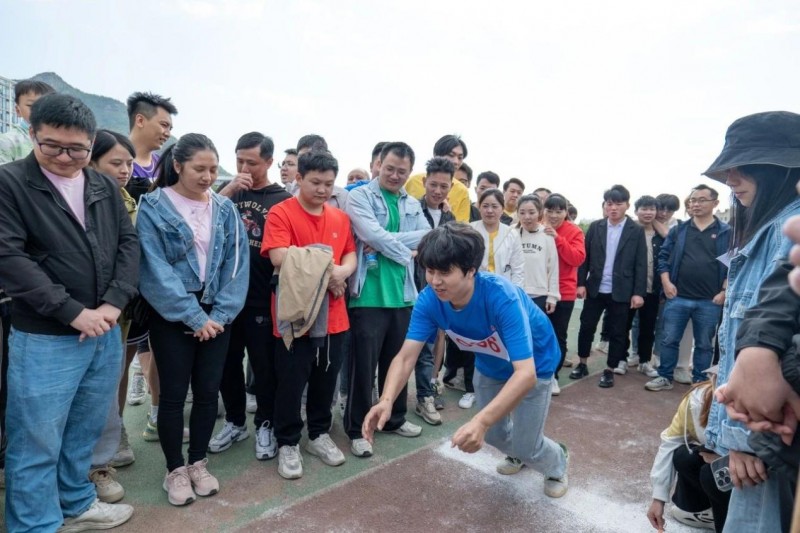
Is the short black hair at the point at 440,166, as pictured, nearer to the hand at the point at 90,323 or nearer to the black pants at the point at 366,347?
the black pants at the point at 366,347

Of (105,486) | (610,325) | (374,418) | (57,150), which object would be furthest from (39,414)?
(610,325)

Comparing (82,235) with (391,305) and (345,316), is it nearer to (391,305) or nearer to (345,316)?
(345,316)

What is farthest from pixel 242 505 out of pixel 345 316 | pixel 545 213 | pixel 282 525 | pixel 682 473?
pixel 545 213

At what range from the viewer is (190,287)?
2809mm

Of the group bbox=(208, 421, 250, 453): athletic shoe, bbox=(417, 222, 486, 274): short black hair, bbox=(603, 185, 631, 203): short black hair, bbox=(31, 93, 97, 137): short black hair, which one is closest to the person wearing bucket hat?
bbox=(417, 222, 486, 274): short black hair

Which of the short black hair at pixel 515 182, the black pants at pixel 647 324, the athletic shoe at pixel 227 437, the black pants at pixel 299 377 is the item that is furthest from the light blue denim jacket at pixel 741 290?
the short black hair at pixel 515 182

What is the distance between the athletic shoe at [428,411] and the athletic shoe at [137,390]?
239cm

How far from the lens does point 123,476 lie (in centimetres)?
308

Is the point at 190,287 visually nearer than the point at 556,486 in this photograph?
Yes

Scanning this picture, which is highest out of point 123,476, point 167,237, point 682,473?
point 167,237

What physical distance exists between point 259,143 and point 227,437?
6.78 feet

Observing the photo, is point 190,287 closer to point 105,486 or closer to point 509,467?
point 105,486

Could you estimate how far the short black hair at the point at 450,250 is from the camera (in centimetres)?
223

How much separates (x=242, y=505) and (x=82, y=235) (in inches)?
66.2
